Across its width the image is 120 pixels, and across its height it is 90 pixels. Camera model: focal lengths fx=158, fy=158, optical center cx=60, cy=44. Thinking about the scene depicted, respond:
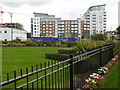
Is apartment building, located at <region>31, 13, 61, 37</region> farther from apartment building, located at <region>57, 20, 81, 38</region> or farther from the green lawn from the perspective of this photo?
the green lawn

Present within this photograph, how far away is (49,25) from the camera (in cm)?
8450

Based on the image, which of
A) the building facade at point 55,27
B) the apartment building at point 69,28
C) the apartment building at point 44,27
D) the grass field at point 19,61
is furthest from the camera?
the apartment building at point 44,27

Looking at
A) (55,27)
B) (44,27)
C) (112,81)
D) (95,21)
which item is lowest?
(112,81)

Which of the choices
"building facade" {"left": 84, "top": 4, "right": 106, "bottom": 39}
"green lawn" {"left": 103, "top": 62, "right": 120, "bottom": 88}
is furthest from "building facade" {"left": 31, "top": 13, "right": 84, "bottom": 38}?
"green lawn" {"left": 103, "top": 62, "right": 120, "bottom": 88}

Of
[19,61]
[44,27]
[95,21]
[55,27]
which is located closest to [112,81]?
[19,61]

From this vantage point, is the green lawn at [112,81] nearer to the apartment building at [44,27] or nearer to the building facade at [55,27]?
the building facade at [55,27]

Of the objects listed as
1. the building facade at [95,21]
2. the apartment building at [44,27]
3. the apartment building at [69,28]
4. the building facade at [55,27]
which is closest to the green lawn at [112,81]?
the building facade at [55,27]

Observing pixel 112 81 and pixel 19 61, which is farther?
pixel 19 61

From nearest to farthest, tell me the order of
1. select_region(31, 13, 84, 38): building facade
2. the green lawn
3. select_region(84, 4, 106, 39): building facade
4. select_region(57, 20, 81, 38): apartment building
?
the green lawn
select_region(57, 20, 81, 38): apartment building
select_region(31, 13, 84, 38): building facade
select_region(84, 4, 106, 39): building facade

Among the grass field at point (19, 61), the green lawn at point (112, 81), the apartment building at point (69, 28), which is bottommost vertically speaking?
the grass field at point (19, 61)

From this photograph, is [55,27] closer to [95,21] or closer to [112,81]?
[95,21]

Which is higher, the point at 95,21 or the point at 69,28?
the point at 95,21

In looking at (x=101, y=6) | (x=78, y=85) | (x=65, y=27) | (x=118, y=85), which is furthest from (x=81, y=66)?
(x=101, y=6)

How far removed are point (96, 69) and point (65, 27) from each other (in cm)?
7740
